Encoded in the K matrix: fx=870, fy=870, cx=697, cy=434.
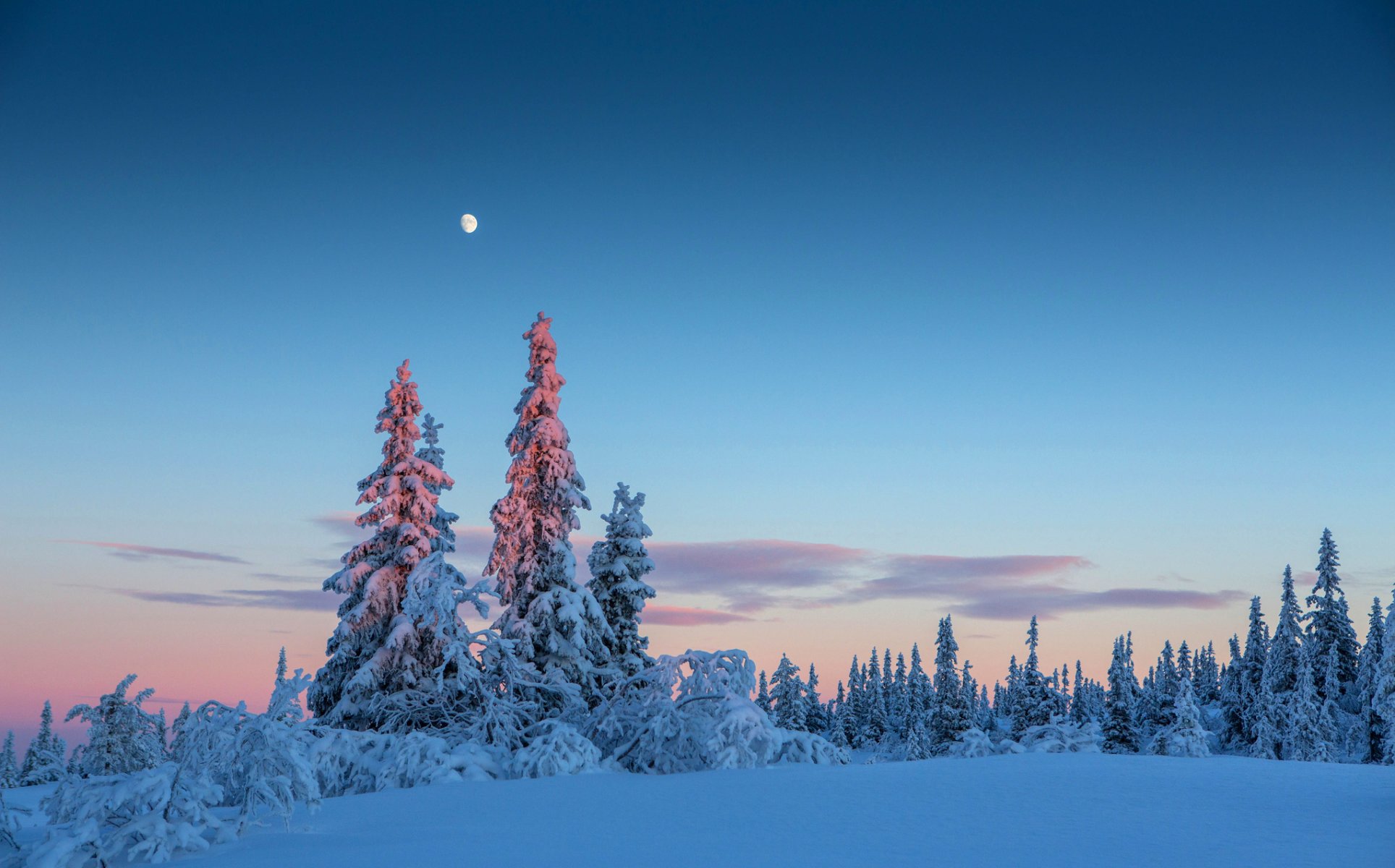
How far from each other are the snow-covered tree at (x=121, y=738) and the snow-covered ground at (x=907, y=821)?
1749 centimetres

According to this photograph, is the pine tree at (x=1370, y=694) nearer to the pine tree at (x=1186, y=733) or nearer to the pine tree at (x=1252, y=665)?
the pine tree at (x=1186, y=733)

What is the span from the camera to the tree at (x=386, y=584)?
79.2ft

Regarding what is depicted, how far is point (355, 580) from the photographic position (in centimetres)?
2480

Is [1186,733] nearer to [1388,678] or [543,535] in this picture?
[1388,678]

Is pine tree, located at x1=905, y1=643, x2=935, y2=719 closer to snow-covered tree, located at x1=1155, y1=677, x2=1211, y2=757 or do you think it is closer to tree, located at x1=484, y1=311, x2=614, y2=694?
snow-covered tree, located at x1=1155, y1=677, x2=1211, y2=757

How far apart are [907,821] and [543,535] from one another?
18911mm

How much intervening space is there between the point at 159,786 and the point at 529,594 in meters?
17.3

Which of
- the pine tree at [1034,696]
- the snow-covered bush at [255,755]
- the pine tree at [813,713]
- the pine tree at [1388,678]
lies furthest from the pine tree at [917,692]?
the snow-covered bush at [255,755]

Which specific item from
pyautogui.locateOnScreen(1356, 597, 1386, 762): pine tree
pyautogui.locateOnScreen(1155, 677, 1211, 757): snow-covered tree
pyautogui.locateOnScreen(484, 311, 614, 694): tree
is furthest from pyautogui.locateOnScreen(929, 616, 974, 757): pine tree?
pyautogui.locateOnScreen(484, 311, 614, 694): tree

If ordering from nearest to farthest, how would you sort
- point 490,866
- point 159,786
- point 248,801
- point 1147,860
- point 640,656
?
point 1147,860, point 490,866, point 159,786, point 248,801, point 640,656

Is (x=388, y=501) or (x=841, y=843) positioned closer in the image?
(x=841, y=843)

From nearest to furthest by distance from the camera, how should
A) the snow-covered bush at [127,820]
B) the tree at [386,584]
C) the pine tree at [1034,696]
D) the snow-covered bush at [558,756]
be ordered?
1. the snow-covered bush at [127,820]
2. the snow-covered bush at [558,756]
3. the tree at [386,584]
4. the pine tree at [1034,696]

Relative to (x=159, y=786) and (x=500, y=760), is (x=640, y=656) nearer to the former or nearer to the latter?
(x=500, y=760)

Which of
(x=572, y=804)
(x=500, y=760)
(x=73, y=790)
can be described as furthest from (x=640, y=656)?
Answer: (x=73, y=790)
